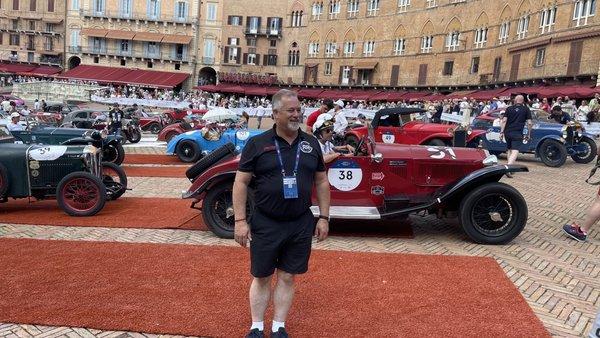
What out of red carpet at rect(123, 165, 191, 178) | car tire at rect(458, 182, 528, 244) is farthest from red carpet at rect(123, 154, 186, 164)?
car tire at rect(458, 182, 528, 244)

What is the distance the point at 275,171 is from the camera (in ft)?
10.8

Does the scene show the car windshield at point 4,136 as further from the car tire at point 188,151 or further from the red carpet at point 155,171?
the car tire at point 188,151

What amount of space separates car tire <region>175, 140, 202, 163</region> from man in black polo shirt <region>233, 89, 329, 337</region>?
34.7 ft

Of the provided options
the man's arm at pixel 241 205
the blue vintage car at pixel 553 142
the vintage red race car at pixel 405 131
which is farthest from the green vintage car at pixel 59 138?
the blue vintage car at pixel 553 142

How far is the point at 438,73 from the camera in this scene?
137 ft

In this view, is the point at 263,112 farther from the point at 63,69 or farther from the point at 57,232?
the point at 63,69

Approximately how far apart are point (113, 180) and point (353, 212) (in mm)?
4591

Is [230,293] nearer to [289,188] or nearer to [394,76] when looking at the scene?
[289,188]

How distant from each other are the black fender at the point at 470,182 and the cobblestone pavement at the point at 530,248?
0.60 meters

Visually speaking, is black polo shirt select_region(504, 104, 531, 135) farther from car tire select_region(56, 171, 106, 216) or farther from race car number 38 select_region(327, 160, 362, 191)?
car tire select_region(56, 171, 106, 216)

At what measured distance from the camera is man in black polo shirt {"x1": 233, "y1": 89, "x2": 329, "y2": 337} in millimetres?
3287

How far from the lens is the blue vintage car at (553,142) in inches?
525

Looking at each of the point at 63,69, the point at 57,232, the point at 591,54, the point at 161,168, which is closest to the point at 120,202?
the point at 57,232

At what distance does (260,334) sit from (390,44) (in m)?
45.3
